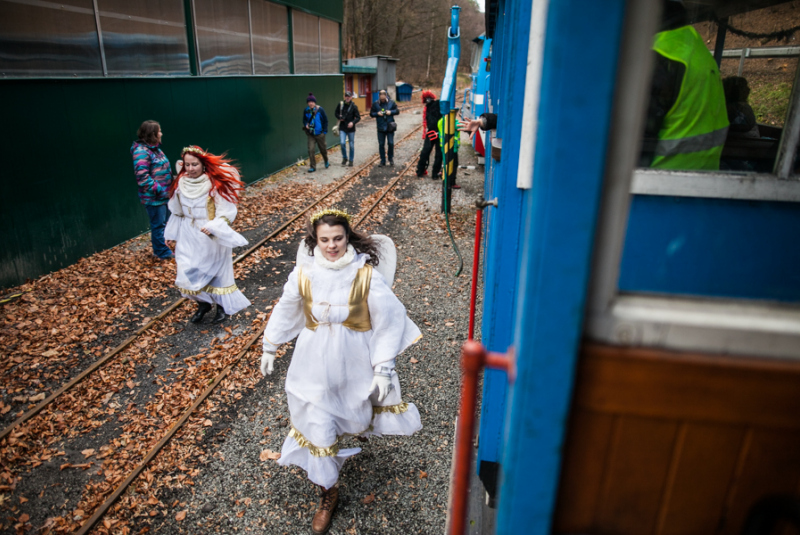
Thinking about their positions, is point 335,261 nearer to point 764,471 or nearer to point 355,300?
point 355,300

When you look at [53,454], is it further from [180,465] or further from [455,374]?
[455,374]

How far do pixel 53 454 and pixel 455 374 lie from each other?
3.48 metres

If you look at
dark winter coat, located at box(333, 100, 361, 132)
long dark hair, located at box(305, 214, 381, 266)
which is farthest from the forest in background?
long dark hair, located at box(305, 214, 381, 266)

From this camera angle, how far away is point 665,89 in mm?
2180

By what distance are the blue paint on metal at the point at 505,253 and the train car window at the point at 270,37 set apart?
12.4 meters

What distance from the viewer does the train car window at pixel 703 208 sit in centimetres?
94

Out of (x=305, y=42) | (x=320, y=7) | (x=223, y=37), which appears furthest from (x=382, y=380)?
(x=320, y=7)

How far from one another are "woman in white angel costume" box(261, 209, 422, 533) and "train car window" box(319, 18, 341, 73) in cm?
1678

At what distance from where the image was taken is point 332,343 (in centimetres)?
310

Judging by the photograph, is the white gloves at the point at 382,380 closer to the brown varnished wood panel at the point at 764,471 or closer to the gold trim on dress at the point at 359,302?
the gold trim on dress at the point at 359,302

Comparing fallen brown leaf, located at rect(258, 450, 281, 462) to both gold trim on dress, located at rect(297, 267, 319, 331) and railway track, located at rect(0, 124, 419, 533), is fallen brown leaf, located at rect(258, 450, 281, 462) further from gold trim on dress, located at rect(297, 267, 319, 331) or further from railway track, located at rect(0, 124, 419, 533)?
gold trim on dress, located at rect(297, 267, 319, 331)

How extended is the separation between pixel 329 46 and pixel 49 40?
1298 centimetres

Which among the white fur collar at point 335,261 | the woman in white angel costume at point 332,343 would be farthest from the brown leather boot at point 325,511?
the white fur collar at point 335,261

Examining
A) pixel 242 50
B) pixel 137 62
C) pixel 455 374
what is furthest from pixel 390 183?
pixel 455 374
